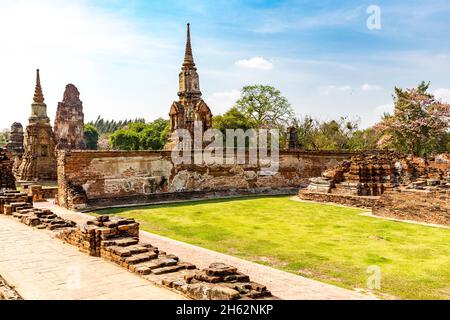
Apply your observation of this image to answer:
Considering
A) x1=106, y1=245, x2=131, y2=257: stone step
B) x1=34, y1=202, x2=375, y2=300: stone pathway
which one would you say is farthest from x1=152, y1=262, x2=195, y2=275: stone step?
x1=34, y1=202, x2=375, y2=300: stone pathway

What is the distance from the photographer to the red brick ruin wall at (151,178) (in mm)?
15048

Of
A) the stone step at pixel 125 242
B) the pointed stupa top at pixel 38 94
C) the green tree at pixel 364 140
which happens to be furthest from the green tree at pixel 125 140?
the stone step at pixel 125 242

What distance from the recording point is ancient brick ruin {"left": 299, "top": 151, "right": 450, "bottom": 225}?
504 inches

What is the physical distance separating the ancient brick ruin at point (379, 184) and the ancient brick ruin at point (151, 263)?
829 centimetres

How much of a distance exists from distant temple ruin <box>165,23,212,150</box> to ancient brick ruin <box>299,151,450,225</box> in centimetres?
763

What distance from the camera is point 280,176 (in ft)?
67.8

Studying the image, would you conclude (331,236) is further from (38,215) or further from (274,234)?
(38,215)

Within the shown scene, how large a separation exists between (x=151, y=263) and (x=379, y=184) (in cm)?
1168

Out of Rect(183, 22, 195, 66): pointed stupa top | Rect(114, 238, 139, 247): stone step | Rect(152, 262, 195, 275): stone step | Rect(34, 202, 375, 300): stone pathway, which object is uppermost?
Rect(183, 22, 195, 66): pointed stupa top

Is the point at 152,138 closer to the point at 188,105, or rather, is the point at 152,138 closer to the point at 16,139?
the point at 16,139

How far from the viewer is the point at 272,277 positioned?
262 inches

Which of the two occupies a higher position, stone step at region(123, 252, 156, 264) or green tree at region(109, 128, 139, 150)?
green tree at region(109, 128, 139, 150)

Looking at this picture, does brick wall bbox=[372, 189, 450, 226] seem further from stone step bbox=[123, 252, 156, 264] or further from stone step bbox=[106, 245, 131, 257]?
stone step bbox=[106, 245, 131, 257]
